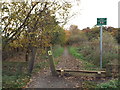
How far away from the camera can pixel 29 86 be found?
4.85 metres

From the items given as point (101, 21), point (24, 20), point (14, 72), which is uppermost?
point (101, 21)

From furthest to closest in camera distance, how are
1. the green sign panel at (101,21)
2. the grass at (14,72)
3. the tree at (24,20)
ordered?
the green sign panel at (101,21)
the grass at (14,72)
the tree at (24,20)

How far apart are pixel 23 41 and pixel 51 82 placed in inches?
92.0

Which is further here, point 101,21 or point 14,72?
point 101,21

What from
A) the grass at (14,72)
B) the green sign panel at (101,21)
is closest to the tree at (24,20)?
the grass at (14,72)

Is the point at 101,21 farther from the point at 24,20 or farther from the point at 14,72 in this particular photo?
the point at 14,72

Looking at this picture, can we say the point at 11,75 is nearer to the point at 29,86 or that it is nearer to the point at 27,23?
the point at 29,86

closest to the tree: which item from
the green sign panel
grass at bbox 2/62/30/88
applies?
grass at bbox 2/62/30/88

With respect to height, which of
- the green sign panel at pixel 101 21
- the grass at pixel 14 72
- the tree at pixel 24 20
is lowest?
the grass at pixel 14 72

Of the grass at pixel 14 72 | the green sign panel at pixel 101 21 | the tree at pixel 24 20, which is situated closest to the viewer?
the tree at pixel 24 20

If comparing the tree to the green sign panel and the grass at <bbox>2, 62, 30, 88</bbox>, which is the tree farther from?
the green sign panel

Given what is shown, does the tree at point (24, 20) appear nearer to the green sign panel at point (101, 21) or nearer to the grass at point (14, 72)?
the grass at point (14, 72)

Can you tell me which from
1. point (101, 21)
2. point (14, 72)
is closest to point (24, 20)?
point (14, 72)

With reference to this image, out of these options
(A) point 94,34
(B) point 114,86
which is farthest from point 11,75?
(A) point 94,34
